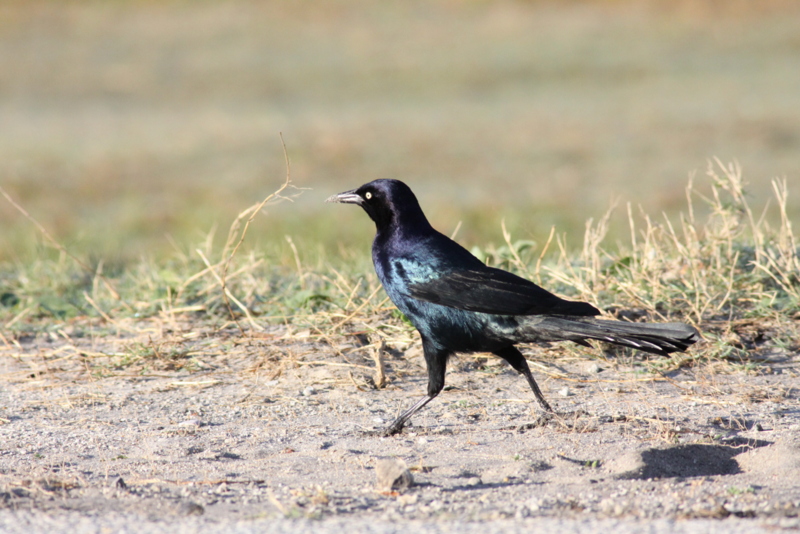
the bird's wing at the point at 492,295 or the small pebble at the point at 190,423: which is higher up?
the bird's wing at the point at 492,295

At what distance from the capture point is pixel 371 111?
71.5 ft

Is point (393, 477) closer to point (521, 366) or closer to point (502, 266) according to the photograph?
point (521, 366)

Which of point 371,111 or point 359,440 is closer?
point 359,440

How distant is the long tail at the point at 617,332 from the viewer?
12.3ft

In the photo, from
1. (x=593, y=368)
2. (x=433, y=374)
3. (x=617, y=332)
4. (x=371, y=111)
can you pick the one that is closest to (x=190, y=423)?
(x=433, y=374)

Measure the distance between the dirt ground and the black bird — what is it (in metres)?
0.36

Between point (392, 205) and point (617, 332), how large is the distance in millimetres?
1155

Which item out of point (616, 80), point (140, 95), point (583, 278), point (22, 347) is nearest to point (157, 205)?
point (22, 347)

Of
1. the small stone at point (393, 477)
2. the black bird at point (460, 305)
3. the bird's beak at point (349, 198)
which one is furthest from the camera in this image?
the bird's beak at point (349, 198)

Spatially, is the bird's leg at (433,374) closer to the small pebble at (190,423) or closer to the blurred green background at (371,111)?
the small pebble at (190,423)

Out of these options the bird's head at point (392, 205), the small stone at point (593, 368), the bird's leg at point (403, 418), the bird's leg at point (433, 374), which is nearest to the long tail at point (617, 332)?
the bird's leg at point (433, 374)

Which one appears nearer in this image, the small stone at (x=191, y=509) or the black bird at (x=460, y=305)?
the small stone at (x=191, y=509)

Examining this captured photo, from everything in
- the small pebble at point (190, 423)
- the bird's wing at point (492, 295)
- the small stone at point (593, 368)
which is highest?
the bird's wing at point (492, 295)

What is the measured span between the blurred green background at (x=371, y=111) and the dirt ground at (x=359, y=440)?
2.06 meters
